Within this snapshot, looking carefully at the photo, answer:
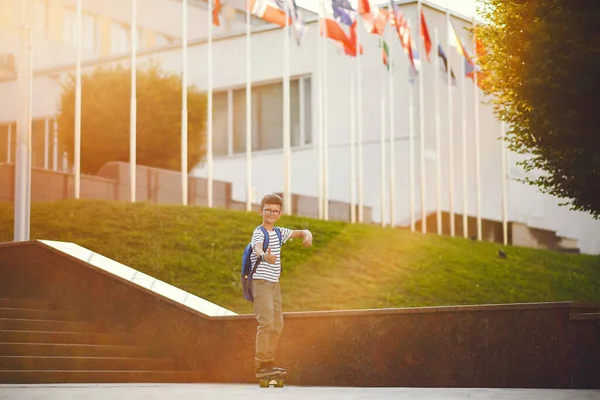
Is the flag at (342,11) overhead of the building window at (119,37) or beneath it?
beneath

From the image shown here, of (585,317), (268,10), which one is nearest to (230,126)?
(268,10)

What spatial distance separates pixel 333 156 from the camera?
101 ft

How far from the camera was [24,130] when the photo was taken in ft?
49.9

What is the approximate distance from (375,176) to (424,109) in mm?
2323

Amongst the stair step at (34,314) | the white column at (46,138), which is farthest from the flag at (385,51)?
the white column at (46,138)

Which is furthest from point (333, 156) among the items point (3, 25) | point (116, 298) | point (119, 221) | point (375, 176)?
point (116, 298)

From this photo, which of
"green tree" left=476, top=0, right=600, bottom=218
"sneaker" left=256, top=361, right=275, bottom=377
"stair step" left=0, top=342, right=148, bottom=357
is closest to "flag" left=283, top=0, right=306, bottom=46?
"green tree" left=476, top=0, right=600, bottom=218

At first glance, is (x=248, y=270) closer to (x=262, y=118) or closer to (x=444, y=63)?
(x=444, y=63)

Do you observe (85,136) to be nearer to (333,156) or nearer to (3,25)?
(333,156)

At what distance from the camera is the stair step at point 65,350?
10.2 metres

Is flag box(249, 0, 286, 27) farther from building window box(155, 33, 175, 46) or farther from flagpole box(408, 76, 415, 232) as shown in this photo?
building window box(155, 33, 175, 46)

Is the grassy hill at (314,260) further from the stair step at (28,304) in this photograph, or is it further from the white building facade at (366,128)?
the white building facade at (366,128)

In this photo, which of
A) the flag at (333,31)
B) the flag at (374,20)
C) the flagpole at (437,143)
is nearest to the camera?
the flag at (333,31)

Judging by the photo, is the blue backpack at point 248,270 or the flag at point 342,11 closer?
the blue backpack at point 248,270
